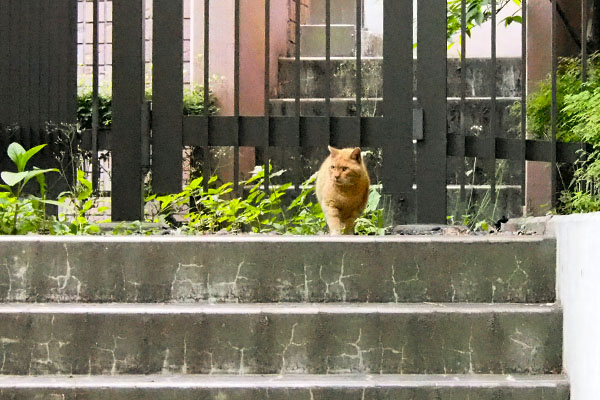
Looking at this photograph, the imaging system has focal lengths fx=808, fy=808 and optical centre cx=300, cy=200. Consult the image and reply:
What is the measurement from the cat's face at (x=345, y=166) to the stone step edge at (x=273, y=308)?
155cm

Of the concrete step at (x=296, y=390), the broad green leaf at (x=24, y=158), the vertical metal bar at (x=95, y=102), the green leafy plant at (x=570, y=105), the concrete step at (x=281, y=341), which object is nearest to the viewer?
the concrete step at (x=296, y=390)

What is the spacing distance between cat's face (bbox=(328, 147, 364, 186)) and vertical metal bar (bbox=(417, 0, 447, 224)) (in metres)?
0.55

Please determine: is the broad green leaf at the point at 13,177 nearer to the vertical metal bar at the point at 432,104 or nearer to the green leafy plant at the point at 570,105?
the vertical metal bar at the point at 432,104

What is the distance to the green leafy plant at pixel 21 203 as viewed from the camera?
3793 mm

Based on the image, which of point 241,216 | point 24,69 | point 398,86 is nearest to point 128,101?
point 24,69

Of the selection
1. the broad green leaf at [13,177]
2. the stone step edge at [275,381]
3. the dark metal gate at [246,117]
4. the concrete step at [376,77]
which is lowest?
the stone step edge at [275,381]

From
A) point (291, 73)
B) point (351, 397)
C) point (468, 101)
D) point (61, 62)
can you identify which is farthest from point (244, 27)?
point (351, 397)

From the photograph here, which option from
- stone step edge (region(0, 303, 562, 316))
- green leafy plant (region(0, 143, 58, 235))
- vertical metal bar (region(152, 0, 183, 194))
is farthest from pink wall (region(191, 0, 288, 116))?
stone step edge (region(0, 303, 562, 316))

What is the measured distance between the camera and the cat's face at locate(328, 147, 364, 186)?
187 inches

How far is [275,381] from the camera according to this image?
302cm

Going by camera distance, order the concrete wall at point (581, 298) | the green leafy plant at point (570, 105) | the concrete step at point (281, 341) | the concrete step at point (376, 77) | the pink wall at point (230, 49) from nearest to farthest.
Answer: the concrete wall at point (581, 298)
the concrete step at point (281, 341)
the green leafy plant at point (570, 105)
the concrete step at point (376, 77)
the pink wall at point (230, 49)

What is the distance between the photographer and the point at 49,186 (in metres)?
4.43

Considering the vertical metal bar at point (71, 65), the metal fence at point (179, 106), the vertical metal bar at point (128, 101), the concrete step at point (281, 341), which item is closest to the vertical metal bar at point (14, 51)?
the metal fence at point (179, 106)

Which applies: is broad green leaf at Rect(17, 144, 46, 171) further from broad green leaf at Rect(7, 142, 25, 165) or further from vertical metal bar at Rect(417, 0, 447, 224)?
vertical metal bar at Rect(417, 0, 447, 224)
